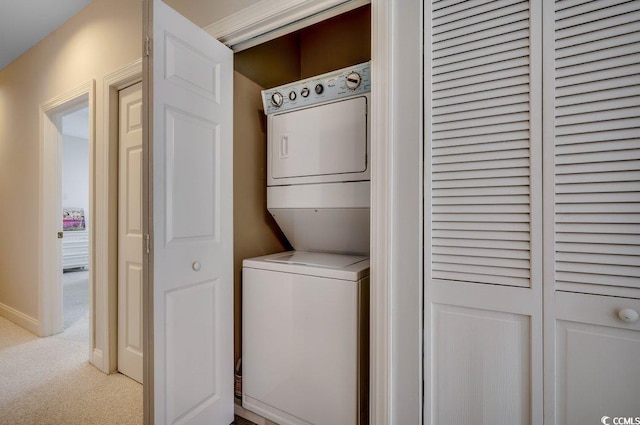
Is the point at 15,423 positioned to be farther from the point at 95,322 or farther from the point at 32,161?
the point at 32,161

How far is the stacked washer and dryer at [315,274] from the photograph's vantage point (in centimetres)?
135

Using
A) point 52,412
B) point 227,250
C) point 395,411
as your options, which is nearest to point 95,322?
point 52,412

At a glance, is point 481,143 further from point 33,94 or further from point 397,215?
point 33,94

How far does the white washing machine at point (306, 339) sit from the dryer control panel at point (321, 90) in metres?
0.88

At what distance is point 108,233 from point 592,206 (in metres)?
2.63

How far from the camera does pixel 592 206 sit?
0.87 metres

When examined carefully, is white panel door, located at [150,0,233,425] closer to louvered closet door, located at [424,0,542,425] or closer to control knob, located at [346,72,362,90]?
control knob, located at [346,72,362,90]

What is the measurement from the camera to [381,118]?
114cm

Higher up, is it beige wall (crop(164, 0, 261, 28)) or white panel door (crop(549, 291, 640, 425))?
beige wall (crop(164, 0, 261, 28))

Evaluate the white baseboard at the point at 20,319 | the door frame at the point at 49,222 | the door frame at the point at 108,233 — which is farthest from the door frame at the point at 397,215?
the white baseboard at the point at 20,319

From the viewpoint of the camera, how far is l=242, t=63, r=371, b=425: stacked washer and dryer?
135 centimetres

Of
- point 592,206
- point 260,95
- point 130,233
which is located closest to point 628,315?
point 592,206

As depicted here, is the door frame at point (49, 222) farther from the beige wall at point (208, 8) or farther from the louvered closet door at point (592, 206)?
the louvered closet door at point (592, 206)

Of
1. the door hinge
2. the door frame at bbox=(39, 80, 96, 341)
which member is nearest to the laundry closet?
the door hinge
